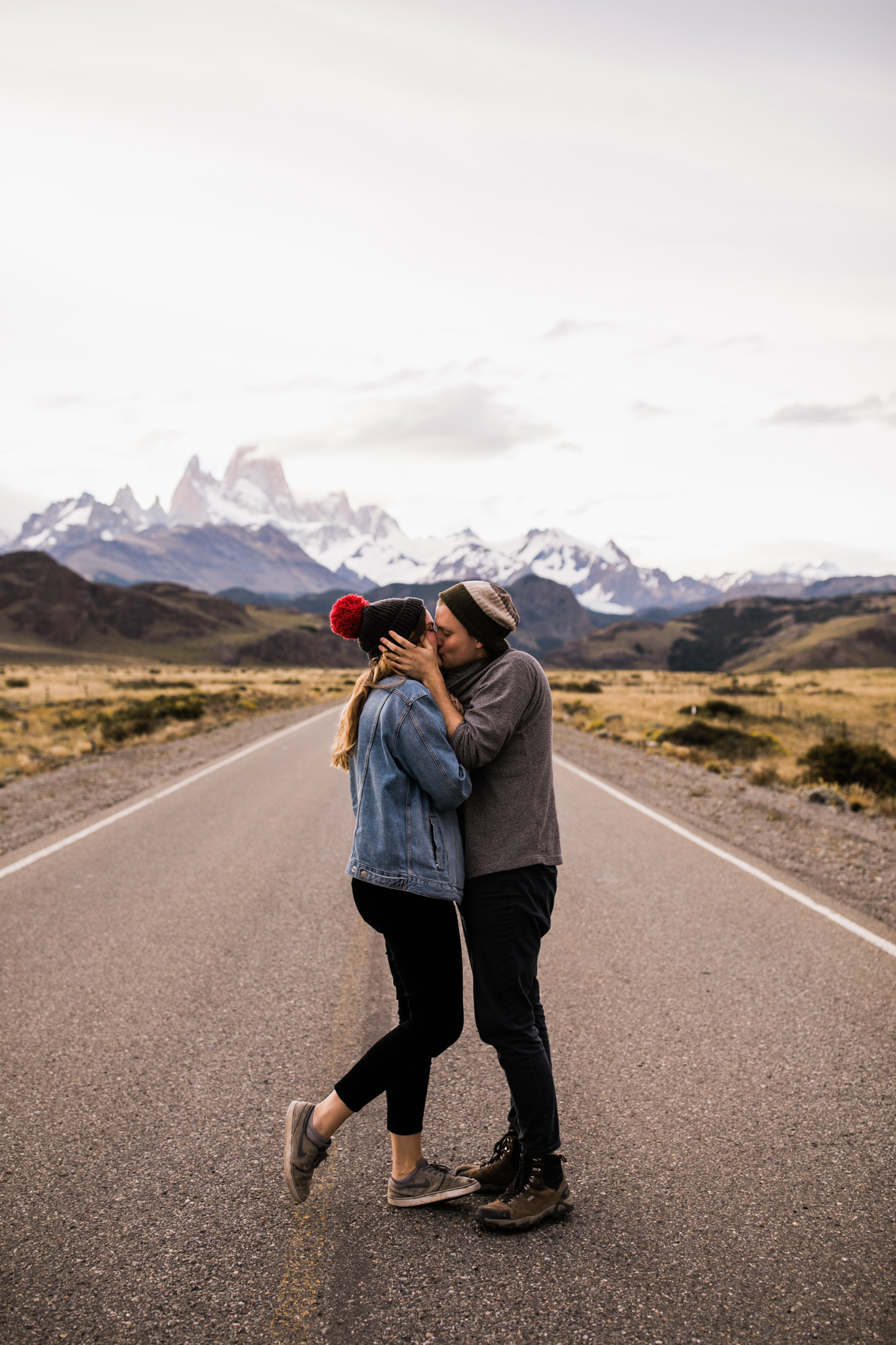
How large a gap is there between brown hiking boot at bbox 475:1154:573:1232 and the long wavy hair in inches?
65.6

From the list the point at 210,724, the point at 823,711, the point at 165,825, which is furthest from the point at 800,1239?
the point at 823,711

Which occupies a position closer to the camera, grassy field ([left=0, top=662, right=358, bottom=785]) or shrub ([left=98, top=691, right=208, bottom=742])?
grassy field ([left=0, top=662, right=358, bottom=785])

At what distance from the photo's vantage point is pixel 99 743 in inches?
802

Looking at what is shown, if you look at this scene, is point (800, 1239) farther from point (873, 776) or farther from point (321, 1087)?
point (873, 776)

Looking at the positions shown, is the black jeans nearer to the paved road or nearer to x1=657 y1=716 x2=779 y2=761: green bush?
the paved road

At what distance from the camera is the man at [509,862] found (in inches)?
120

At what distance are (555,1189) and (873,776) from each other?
12.6 metres

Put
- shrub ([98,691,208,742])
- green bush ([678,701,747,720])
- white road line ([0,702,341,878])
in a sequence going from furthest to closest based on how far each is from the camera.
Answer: green bush ([678,701,747,720])
shrub ([98,691,208,742])
white road line ([0,702,341,878])

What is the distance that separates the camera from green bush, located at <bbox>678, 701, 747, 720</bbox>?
28500 millimetres

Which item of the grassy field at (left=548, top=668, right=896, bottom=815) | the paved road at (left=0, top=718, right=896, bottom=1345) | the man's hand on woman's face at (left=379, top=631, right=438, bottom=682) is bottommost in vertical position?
the grassy field at (left=548, top=668, right=896, bottom=815)

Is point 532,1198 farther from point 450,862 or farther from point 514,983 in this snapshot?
point 450,862

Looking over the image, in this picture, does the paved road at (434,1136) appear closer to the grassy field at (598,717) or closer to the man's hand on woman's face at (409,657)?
the man's hand on woman's face at (409,657)

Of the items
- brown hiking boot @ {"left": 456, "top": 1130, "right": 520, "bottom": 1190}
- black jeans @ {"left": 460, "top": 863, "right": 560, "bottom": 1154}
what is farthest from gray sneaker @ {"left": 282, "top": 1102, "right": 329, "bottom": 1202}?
black jeans @ {"left": 460, "top": 863, "right": 560, "bottom": 1154}

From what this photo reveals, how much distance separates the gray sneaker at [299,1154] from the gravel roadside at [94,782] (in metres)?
6.95
